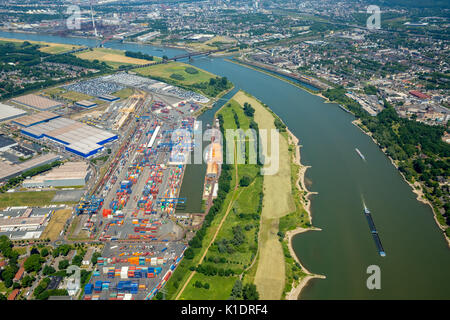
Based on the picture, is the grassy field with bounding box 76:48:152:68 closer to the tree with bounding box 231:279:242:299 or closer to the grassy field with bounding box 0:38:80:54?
the grassy field with bounding box 0:38:80:54

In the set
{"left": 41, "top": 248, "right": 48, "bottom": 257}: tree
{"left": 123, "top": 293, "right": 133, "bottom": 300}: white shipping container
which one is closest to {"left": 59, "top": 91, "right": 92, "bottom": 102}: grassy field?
{"left": 41, "top": 248, "right": 48, "bottom": 257}: tree

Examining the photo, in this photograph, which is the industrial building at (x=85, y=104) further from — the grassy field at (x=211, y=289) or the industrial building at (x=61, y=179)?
the grassy field at (x=211, y=289)

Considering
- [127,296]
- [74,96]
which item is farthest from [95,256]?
[74,96]

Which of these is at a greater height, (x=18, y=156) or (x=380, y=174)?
(x=18, y=156)

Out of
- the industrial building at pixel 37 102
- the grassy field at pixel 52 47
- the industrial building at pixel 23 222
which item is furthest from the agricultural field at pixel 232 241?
the grassy field at pixel 52 47

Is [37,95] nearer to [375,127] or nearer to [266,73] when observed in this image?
[266,73]

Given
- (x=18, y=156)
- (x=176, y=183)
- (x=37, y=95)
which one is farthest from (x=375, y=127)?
(x=37, y=95)
